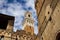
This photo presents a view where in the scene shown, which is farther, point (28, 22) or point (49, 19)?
point (28, 22)

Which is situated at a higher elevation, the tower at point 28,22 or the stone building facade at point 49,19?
the stone building facade at point 49,19

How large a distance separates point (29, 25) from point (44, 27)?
1480 inches

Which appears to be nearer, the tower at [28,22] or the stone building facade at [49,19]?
the stone building facade at [49,19]

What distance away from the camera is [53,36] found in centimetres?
991

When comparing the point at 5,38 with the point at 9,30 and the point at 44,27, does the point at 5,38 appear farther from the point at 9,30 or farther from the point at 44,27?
the point at 44,27

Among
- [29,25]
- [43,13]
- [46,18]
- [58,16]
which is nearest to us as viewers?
[58,16]

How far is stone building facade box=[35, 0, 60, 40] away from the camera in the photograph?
977cm

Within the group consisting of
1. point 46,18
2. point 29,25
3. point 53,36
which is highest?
point 46,18

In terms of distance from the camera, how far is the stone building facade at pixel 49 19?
32.0 feet

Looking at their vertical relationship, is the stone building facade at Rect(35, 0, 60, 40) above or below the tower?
above

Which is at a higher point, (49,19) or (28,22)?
(49,19)

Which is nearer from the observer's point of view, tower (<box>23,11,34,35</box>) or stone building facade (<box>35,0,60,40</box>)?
stone building facade (<box>35,0,60,40</box>)

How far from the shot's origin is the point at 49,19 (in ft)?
35.5

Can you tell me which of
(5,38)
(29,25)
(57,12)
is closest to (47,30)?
(57,12)
